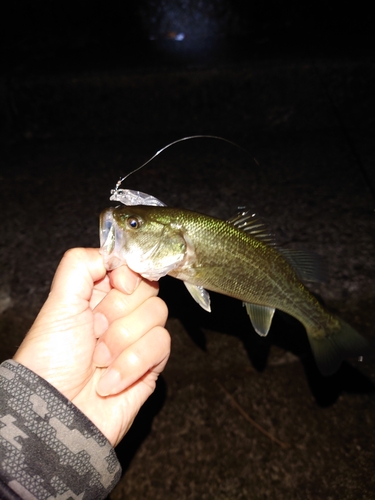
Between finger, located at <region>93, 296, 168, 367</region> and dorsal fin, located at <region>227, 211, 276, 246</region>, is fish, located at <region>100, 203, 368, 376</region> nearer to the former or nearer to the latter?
dorsal fin, located at <region>227, 211, 276, 246</region>

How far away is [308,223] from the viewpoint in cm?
362

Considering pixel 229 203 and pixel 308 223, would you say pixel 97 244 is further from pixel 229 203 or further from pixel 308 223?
pixel 308 223

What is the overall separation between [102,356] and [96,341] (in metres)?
0.13

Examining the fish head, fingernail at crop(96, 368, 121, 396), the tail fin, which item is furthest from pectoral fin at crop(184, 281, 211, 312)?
the tail fin

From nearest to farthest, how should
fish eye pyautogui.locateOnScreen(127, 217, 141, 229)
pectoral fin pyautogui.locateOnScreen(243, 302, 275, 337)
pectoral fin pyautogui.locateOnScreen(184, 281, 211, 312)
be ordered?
fish eye pyautogui.locateOnScreen(127, 217, 141, 229) → pectoral fin pyautogui.locateOnScreen(184, 281, 211, 312) → pectoral fin pyautogui.locateOnScreen(243, 302, 275, 337)

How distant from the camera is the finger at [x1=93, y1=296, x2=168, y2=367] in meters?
1.69

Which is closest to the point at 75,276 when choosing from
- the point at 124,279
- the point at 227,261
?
the point at 124,279

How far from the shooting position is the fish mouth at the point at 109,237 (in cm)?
168

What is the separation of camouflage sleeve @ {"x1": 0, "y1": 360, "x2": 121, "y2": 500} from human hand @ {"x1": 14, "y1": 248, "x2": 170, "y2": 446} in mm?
186

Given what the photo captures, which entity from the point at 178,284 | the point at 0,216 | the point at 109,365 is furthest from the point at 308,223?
the point at 0,216

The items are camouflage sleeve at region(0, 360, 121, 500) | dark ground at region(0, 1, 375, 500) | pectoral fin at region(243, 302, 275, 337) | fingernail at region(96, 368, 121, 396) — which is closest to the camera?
camouflage sleeve at region(0, 360, 121, 500)

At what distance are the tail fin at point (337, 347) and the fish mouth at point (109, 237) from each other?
3.82 ft

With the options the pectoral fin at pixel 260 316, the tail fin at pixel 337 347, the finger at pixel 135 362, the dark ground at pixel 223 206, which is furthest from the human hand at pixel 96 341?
the dark ground at pixel 223 206

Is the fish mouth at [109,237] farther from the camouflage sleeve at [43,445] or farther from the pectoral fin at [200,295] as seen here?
the camouflage sleeve at [43,445]
